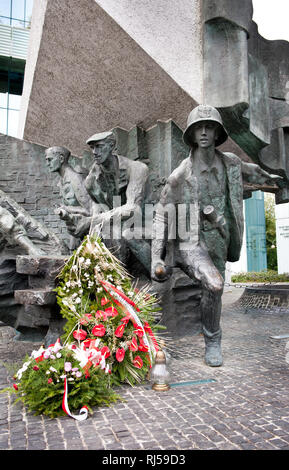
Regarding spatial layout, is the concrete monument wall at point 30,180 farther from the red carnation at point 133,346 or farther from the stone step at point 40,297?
the red carnation at point 133,346

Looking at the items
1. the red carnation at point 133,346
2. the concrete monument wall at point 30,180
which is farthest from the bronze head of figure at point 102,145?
the concrete monument wall at point 30,180

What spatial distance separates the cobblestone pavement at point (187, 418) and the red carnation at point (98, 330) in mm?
456

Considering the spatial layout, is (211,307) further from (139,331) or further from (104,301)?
(104,301)

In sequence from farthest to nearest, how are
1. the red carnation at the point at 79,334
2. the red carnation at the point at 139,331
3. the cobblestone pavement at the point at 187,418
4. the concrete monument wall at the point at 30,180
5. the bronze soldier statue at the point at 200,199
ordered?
the concrete monument wall at the point at 30,180 → the bronze soldier statue at the point at 200,199 → the red carnation at the point at 139,331 → the red carnation at the point at 79,334 → the cobblestone pavement at the point at 187,418

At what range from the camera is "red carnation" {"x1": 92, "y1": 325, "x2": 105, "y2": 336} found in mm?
2895

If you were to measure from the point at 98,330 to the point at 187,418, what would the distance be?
3.11 feet

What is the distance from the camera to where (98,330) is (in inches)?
114

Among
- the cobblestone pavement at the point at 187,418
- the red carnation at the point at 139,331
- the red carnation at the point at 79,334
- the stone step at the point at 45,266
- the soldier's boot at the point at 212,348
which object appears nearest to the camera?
the cobblestone pavement at the point at 187,418

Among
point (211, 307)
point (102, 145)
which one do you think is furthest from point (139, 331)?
A: point (102, 145)

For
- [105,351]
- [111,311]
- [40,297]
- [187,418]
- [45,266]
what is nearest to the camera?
[187,418]

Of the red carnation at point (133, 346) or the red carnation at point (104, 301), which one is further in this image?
the red carnation at point (104, 301)

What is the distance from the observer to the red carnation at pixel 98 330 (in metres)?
2.89

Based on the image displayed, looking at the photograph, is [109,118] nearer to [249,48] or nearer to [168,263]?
[249,48]

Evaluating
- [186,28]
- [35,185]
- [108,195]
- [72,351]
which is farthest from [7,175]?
[72,351]
